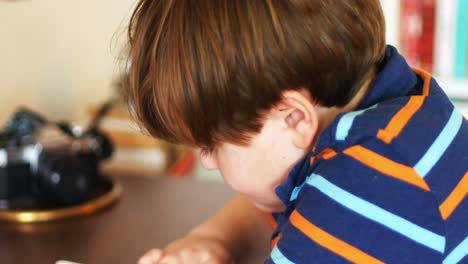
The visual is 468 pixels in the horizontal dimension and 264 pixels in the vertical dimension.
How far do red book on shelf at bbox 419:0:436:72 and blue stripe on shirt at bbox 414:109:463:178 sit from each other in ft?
4.16

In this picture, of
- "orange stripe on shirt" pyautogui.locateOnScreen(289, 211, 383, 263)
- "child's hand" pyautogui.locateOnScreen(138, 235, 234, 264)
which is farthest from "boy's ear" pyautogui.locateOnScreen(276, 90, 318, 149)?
"child's hand" pyautogui.locateOnScreen(138, 235, 234, 264)

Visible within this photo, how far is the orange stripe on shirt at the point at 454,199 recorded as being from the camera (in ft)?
1.80

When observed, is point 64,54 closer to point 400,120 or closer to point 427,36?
point 427,36

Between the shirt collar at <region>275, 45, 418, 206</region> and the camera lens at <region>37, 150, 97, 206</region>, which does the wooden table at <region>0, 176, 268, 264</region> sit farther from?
the shirt collar at <region>275, 45, 418, 206</region>

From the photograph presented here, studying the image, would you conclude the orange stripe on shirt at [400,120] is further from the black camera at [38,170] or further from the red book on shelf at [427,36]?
the red book on shelf at [427,36]

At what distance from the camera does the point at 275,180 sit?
2.16 ft

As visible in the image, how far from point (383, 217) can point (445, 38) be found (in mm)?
1404

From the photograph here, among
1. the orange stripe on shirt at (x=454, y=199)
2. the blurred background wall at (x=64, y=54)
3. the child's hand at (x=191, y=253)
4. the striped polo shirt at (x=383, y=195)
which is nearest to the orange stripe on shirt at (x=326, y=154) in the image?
the striped polo shirt at (x=383, y=195)

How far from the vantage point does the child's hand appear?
0.76 metres

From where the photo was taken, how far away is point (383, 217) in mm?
534

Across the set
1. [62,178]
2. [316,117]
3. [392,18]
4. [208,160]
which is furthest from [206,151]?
[392,18]

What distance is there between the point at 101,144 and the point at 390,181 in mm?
694

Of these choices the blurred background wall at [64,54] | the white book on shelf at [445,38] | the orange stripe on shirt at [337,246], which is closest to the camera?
the orange stripe on shirt at [337,246]

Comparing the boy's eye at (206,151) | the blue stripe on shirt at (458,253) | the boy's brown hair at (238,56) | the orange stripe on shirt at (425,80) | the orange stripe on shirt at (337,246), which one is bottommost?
the blue stripe on shirt at (458,253)
